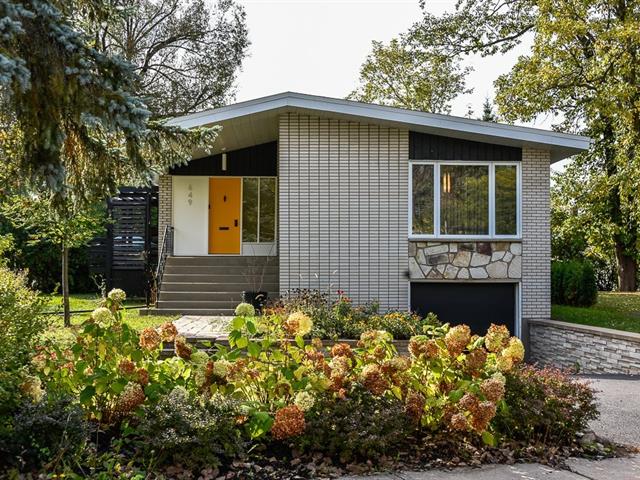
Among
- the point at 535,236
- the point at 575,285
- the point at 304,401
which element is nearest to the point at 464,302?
the point at 535,236

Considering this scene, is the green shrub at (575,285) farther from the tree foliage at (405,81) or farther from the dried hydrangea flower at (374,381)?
the dried hydrangea flower at (374,381)

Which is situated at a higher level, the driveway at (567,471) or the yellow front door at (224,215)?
the yellow front door at (224,215)

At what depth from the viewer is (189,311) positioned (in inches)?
501

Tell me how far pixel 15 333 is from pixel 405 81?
26.1m

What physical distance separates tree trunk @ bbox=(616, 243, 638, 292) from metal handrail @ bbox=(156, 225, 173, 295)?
49.4ft

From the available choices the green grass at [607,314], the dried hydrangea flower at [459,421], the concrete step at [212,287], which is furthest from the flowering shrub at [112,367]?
the green grass at [607,314]

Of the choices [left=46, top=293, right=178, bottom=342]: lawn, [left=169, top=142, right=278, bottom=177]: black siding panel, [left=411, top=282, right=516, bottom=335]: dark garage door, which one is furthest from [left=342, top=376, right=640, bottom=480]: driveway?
[left=169, top=142, right=278, bottom=177]: black siding panel

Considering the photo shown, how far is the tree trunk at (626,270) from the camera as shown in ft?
71.0

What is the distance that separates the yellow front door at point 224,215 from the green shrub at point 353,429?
11.8 m

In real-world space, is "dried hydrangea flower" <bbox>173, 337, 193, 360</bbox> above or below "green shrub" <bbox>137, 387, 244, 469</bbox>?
above

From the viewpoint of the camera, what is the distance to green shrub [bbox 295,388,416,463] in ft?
13.4

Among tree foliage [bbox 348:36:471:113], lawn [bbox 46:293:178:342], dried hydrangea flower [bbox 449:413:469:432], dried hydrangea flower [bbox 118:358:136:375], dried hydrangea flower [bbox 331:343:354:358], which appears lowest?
lawn [bbox 46:293:178:342]

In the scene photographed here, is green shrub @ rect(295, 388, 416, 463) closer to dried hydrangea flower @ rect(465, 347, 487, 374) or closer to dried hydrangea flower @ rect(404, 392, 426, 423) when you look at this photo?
dried hydrangea flower @ rect(404, 392, 426, 423)

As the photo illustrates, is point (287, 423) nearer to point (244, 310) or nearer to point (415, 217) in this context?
point (244, 310)
